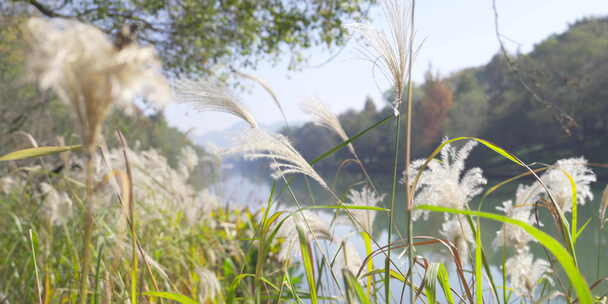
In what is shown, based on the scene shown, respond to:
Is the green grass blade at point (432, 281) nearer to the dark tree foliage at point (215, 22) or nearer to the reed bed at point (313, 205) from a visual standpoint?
the reed bed at point (313, 205)

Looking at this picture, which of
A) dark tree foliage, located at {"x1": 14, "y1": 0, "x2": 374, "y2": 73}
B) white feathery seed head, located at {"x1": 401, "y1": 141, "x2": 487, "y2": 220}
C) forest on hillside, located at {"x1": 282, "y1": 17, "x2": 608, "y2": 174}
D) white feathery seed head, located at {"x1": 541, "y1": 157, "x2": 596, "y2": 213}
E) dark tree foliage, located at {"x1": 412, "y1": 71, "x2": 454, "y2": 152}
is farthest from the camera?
dark tree foliage, located at {"x1": 412, "y1": 71, "x2": 454, "y2": 152}

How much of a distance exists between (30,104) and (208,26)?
3.93 metres

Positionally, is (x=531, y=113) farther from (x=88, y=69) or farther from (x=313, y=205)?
(x=88, y=69)

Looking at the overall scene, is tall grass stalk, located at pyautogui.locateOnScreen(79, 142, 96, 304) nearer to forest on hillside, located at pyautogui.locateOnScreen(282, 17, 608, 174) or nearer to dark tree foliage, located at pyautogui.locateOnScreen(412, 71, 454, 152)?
forest on hillside, located at pyautogui.locateOnScreen(282, 17, 608, 174)

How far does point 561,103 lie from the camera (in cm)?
1623

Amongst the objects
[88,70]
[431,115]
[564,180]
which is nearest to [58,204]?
[88,70]

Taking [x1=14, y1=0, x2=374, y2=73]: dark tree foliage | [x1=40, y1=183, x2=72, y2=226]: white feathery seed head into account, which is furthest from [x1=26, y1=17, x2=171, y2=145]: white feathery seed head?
[x1=14, y1=0, x2=374, y2=73]: dark tree foliage

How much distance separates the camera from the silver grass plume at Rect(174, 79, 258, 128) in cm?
71

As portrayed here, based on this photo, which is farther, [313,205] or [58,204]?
[58,204]

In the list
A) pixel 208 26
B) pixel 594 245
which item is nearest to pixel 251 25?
pixel 208 26

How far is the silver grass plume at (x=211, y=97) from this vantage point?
711 millimetres

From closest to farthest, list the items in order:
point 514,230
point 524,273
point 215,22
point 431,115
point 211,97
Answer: point 211,97 → point 514,230 → point 524,273 → point 215,22 → point 431,115

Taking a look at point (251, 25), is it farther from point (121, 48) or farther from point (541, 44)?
point (541, 44)

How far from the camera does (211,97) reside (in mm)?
712
